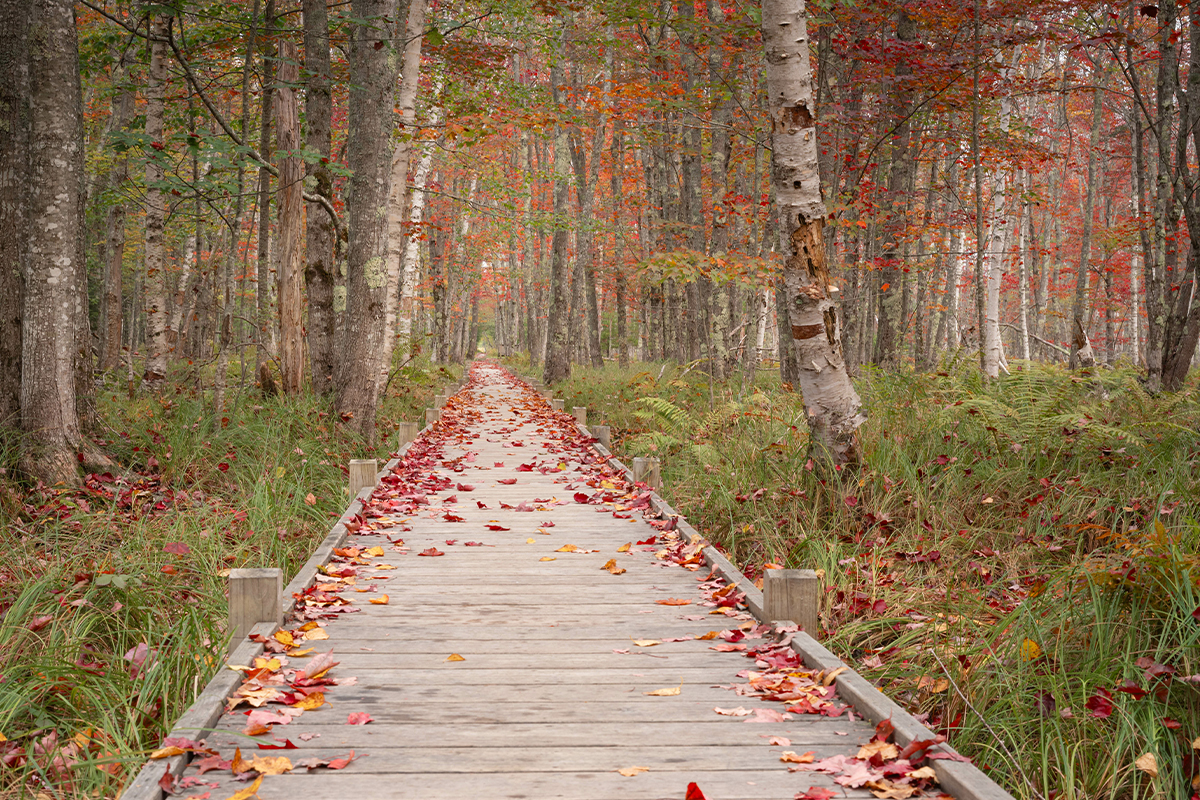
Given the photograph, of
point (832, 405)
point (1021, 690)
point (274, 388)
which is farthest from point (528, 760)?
point (274, 388)

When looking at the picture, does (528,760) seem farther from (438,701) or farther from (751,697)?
A: (751,697)

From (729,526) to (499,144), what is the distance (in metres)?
29.1

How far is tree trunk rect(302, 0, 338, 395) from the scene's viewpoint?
38.1ft

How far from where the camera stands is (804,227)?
22.6 ft

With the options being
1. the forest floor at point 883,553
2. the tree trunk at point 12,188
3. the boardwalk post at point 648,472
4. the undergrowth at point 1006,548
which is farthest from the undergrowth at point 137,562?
the undergrowth at point 1006,548

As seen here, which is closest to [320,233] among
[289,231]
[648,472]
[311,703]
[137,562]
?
[289,231]

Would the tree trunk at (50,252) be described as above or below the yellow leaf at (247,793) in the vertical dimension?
above

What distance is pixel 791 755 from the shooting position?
3160 mm

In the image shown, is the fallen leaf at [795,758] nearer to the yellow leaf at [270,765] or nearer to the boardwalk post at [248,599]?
the yellow leaf at [270,765]

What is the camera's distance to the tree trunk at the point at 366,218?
1069cm

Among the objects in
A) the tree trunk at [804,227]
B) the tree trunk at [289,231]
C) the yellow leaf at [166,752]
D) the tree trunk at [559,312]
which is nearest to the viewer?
the yellow leaf at [166,752]

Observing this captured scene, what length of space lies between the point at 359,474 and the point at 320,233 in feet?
19.5

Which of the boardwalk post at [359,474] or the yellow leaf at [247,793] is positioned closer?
the yellow leaf at [247,793]

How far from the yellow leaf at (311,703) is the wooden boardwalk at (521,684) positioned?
0.04 metres
